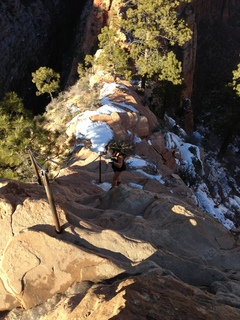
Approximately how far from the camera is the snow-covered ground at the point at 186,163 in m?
11.8

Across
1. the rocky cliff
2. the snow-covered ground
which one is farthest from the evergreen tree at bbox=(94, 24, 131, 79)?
the rocky cliff

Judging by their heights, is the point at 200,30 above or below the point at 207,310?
above

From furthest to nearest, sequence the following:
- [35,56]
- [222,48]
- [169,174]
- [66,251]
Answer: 1. [222,48]
2. [35,56]
3. [169,174]
4. [66,251]

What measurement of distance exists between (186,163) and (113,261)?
42.7 ft

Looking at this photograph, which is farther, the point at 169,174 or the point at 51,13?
the point at 51,13

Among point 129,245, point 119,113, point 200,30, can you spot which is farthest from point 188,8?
point 129,245

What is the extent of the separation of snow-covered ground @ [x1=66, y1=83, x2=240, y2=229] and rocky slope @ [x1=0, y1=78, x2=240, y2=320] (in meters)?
2.98

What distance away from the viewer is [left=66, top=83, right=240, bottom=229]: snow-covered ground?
11.8 m

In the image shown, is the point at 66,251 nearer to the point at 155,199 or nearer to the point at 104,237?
the point at 104,237

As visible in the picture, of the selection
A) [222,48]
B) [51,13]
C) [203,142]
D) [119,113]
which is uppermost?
[222,48]

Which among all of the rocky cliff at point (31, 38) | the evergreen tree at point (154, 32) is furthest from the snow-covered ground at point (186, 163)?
the rocky cliff at point (31, 38)

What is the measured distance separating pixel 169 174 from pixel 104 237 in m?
7.82

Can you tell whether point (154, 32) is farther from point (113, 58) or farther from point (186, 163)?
point (186, 163)

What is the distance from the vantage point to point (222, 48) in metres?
44.9
